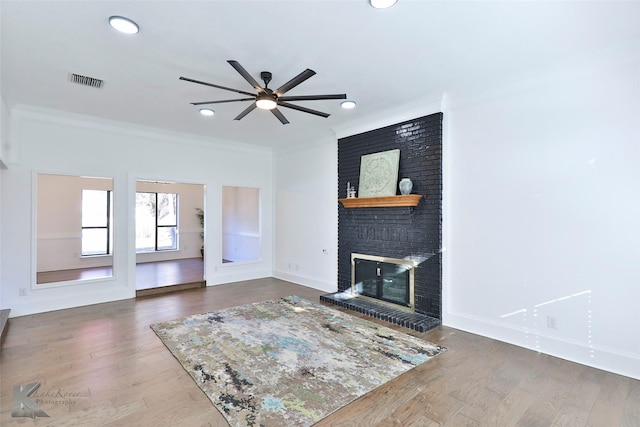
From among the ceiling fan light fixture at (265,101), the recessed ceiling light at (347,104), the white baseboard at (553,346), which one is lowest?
the white baseboard at (553,346)

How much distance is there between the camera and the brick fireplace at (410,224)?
4.16m

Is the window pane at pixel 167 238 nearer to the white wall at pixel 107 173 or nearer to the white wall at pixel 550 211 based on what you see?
the white wall at pixel 107 173

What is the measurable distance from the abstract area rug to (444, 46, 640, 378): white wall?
1105mm

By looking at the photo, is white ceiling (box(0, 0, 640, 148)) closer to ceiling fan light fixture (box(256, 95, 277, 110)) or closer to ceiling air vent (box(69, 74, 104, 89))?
ceiling air vent (box(69, 74, 104, 89))

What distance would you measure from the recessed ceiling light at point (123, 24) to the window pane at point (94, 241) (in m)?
7.17

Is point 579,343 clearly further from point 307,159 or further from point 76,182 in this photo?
point 76,182

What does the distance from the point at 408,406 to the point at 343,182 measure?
12.3 ft

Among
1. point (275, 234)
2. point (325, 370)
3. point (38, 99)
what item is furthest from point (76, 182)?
point (325, 370)

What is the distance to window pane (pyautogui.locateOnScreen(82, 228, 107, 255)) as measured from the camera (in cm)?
800

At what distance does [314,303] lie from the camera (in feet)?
16.6

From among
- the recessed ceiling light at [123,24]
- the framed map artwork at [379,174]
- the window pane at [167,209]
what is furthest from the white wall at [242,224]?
the recessed ceiling light at [123,24]

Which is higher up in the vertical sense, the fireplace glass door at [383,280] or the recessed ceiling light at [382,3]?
the recessed ceiling light at [382,3]

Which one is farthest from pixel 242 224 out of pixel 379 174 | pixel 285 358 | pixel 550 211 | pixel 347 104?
pixel 550 211

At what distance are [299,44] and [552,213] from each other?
3.05 meters
